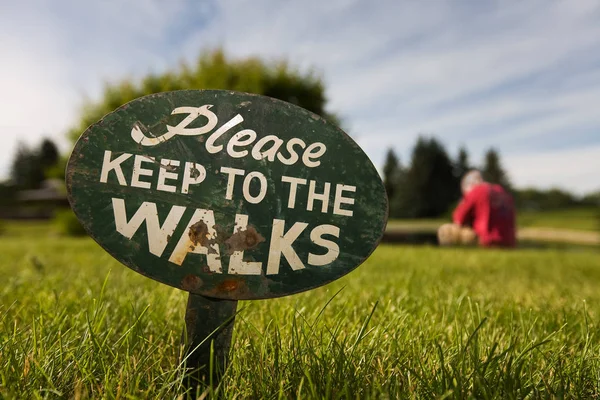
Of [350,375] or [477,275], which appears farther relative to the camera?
[477,275]

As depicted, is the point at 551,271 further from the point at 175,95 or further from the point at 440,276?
the point at 175,95

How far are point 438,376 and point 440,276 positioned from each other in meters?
2.46

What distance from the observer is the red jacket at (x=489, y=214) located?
7621mm

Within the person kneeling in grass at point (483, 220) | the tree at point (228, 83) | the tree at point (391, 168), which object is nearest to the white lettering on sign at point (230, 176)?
the person kneeling in grass at point (483, 220)

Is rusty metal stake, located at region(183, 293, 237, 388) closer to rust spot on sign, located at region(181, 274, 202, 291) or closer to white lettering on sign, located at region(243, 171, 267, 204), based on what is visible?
rust spot on sign, located at region(181, 274, 202, 291)

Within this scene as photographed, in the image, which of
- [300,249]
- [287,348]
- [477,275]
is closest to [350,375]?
[287,348]

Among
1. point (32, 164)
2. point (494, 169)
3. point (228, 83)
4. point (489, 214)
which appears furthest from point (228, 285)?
point (32, 164)

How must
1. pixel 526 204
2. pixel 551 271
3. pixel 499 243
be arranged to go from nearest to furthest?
pixel 551 271, pixel 499 243, pixel 526 204

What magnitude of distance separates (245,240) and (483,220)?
295 inches

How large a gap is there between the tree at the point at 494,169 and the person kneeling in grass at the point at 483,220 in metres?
37.1

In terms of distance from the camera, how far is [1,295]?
212cm

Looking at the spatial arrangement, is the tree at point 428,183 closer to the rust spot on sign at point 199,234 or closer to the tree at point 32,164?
the rust spot on sign at point 199,234

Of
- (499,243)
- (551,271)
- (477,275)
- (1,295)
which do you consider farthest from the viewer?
(499,243)

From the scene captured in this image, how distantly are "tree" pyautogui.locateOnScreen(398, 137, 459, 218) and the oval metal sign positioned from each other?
29.4 m
